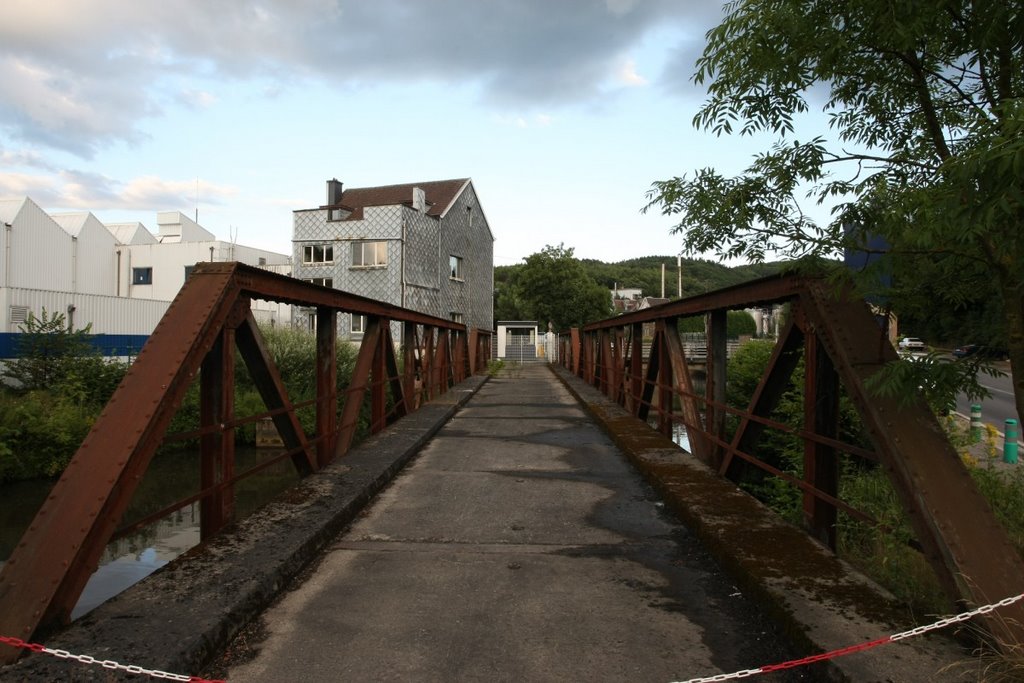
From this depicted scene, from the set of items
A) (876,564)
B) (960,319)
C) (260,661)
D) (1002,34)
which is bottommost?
(876,564)

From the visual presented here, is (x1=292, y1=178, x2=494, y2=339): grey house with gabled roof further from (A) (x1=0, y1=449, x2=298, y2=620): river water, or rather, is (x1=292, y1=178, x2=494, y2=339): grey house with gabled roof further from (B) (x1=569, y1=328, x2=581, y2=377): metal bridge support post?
(A) (x1=0, y1=449, x2=298, y2=620): river water

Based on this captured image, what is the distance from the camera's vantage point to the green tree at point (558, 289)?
1724 inches

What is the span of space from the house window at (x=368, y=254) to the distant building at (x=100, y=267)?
4.61 meters

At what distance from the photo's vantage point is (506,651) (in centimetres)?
274

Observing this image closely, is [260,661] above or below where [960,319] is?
below

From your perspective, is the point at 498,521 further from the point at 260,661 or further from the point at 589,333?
the point at 589,333

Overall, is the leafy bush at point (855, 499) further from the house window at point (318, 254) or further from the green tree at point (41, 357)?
the house window at point (318, 254)

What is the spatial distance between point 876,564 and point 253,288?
4.79 metres

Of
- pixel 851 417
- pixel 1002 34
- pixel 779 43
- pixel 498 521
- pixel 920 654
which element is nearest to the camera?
pixel 920 654

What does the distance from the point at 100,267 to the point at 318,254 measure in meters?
14.7

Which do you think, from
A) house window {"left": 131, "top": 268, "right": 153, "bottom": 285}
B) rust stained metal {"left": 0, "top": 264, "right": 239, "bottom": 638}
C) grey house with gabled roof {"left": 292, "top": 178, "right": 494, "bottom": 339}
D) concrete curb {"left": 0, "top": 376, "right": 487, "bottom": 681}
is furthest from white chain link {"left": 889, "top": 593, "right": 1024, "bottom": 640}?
house window {"left": 131, "top": 268, "right": 153, "bottom": 285}

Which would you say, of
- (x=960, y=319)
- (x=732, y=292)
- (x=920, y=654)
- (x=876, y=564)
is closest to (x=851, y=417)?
(x=876, y=564)

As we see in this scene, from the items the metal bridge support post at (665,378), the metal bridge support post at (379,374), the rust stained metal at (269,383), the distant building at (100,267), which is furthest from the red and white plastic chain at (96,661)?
the distant building at (100,267)

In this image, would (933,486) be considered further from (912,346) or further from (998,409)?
(998,409)
